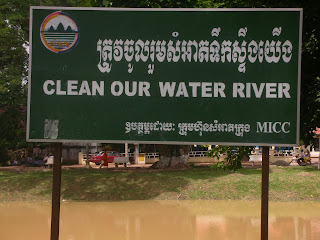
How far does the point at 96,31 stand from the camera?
7887mm

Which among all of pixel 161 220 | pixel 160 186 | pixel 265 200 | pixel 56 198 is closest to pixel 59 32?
pixel 56 198

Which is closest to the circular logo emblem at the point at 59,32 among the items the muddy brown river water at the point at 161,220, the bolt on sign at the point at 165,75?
the bolt on sign at the point at 165,75

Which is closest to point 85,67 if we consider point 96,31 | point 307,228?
point 96,31

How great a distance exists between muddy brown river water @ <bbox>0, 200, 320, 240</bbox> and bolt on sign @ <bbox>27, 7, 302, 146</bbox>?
23.4 feet

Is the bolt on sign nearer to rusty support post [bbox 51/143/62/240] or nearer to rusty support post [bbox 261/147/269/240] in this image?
rusty support post [bbox 51/143/62/240]

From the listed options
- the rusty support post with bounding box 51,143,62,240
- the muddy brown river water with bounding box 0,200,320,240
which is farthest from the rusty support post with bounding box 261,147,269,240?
the muddy brown river water with bounding box 0,200,320,240

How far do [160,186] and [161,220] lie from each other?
5.86 m

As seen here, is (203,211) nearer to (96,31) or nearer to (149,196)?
(149,196)

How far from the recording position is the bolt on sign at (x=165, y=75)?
7.66 m

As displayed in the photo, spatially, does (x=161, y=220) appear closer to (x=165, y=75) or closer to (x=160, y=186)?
(x=160, y=186)

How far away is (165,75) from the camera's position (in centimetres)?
780

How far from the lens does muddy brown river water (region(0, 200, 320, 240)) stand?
14.7 m

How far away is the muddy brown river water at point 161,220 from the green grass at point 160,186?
87cm

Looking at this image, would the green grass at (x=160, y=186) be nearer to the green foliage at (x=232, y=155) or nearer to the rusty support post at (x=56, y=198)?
the green foliage at (x=232, y=155)
